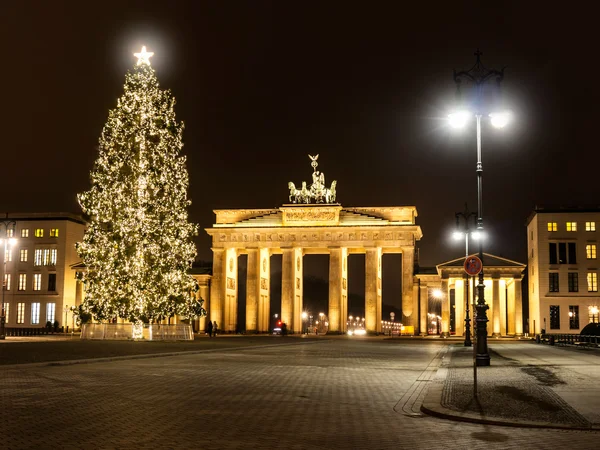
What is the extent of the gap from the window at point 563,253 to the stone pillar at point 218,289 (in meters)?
41.9

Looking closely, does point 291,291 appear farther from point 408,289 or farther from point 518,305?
point 518,305

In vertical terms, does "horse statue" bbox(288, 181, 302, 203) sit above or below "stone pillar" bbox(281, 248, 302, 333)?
above

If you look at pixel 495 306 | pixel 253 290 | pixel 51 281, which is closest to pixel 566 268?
pixel 495 306

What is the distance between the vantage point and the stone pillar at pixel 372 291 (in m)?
100

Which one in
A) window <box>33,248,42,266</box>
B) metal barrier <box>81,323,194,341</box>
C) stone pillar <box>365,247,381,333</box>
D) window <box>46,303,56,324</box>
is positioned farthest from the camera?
window <box>33,248,42,266</box>

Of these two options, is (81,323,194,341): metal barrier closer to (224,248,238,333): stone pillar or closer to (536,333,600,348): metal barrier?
(536,333,600,348): metal barrier

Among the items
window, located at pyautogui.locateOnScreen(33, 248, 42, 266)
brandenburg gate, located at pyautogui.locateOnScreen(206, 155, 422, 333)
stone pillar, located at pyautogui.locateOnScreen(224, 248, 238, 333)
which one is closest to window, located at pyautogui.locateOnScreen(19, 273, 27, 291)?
window, located at pyautogui.locateOnScreen(33, 248, 42, 266)

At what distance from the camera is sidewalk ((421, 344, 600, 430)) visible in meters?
14.6

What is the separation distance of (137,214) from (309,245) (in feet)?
172

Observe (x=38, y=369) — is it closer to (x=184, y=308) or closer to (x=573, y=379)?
(x=573, y=379)

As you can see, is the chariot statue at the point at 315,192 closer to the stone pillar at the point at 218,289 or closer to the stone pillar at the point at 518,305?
the stone pillar at the point at 218,289

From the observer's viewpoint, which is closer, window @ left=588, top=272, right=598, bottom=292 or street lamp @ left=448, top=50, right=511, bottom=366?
street lamp @ left=448, top=50, right=511, bottom=366

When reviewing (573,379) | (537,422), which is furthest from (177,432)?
(573,379)

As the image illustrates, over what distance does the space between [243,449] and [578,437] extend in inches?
216
